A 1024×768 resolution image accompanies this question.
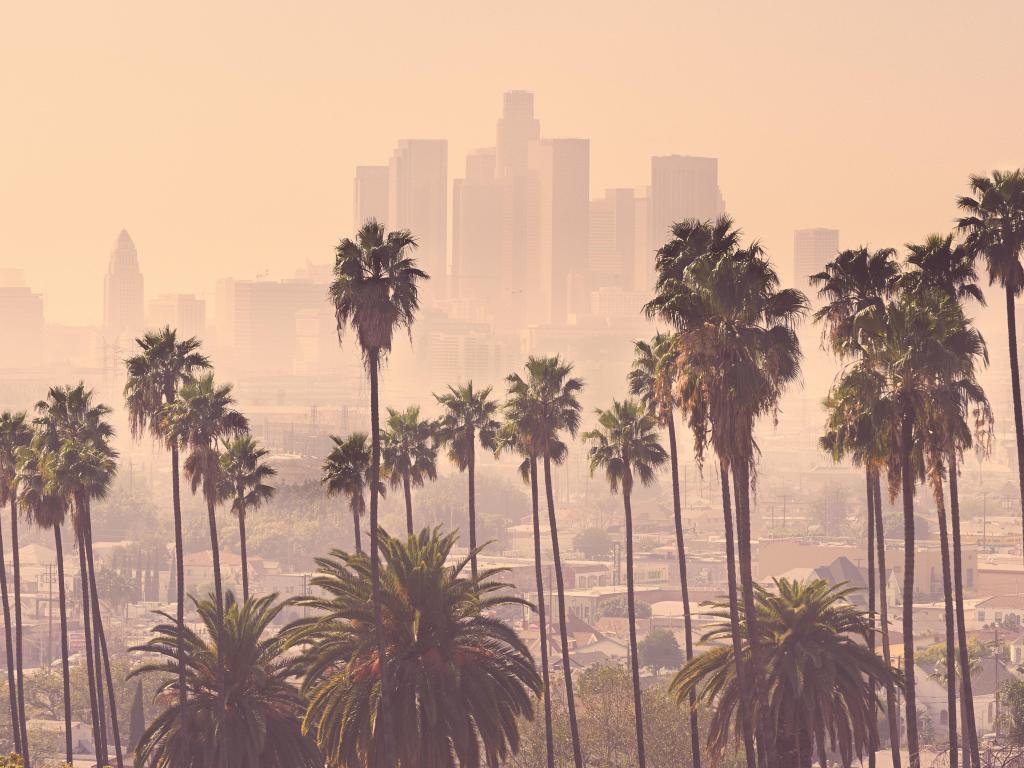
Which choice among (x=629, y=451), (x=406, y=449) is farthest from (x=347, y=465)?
(x=406, y=449)

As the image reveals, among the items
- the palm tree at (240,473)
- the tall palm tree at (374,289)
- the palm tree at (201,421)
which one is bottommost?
the palm tree at (240,473)

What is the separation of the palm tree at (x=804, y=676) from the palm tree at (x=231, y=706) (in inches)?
559

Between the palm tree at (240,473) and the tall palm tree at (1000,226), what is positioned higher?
the tall palm tree at (1000,226)

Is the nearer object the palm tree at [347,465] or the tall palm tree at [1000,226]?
the tall palm tree at [1000,226]

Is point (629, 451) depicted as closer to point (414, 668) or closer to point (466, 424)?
point (466, 424)

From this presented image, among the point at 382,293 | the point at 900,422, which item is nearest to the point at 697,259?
the point at 900,422

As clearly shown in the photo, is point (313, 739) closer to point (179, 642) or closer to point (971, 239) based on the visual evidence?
point (179, 642)

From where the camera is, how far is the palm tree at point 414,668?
52438 millimetres

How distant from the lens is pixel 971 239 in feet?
167

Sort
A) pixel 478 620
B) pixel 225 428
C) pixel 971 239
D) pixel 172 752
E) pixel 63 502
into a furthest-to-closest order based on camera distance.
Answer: pixel 63 502, pixel 225 428, pixel 172 752, pixel 478 620, pixel 971 239

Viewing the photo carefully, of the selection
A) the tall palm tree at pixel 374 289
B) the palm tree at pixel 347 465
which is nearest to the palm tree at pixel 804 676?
the tall palm tree at pixel 374 289

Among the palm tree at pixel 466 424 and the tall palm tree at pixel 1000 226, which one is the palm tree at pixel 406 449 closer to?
the palm tree at pixel 466 424

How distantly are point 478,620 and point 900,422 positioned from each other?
15124 millimetres

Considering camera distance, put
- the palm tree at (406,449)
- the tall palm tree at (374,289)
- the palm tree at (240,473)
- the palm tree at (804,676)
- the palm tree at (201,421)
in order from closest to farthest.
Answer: the palm tree at (804,676)
the tall palm tree at (374,289)
the palm tree at (201,421)
the palm tree at (240,473)
the palm tree at (406,449)
